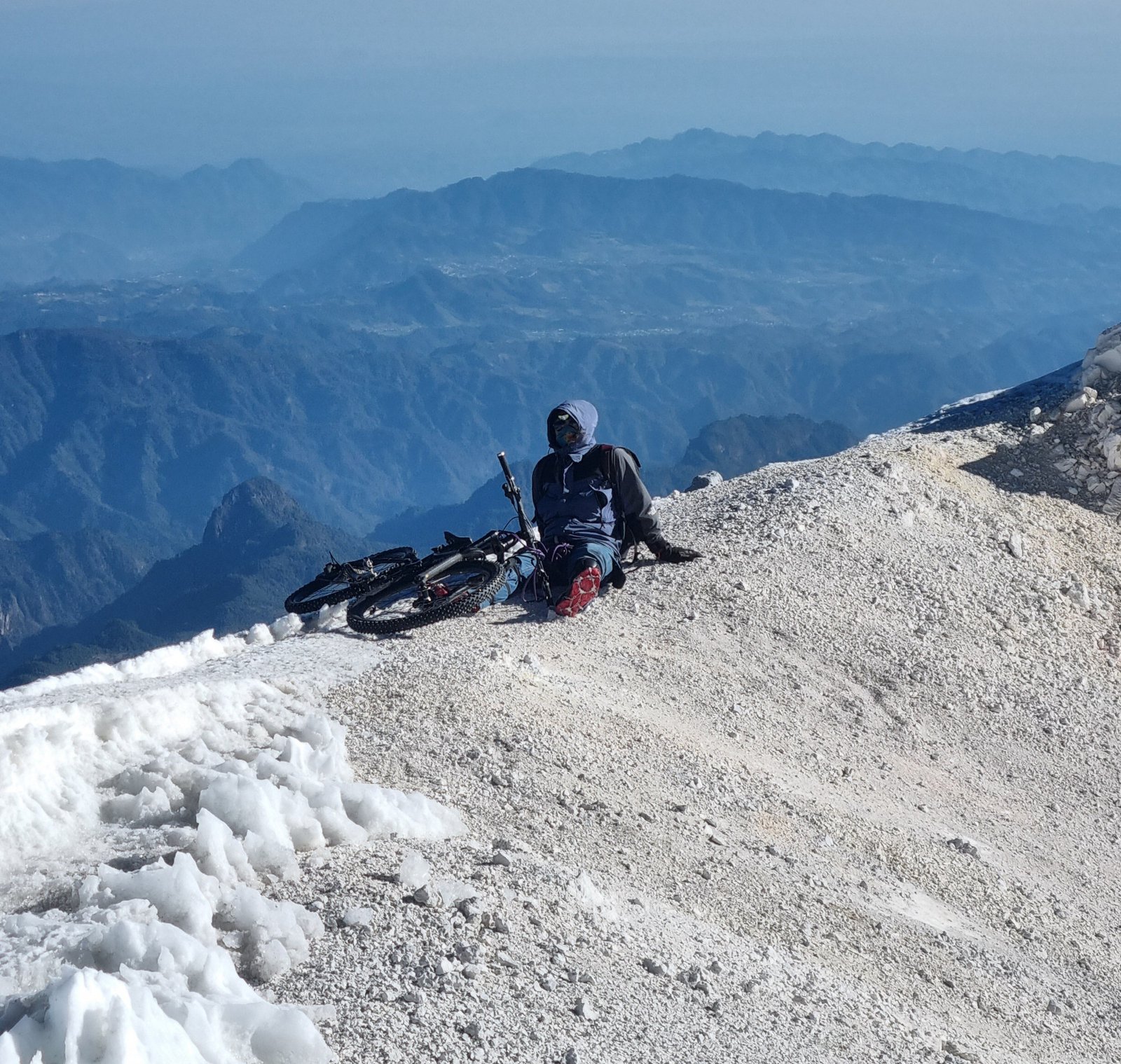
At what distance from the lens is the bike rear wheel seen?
10008 millimetres

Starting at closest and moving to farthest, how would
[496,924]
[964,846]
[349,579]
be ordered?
[496,924] → [964,846] → [349,579]

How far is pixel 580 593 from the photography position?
10.7 m

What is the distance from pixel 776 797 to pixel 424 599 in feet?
11.8

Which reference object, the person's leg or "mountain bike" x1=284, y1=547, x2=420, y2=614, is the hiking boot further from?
"mountain bike" x1=284, y1=547, x2=420, y2=614

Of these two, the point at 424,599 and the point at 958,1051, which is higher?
the point at 424,599

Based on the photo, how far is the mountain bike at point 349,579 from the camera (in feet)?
35.8

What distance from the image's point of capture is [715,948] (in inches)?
245

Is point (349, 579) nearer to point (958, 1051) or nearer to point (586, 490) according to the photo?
point (586, 490)

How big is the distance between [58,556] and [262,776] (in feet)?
536

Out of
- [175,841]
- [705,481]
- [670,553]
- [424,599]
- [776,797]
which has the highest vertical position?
[175,841]

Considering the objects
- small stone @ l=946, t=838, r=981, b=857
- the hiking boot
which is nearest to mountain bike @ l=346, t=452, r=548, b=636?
the hiking boot

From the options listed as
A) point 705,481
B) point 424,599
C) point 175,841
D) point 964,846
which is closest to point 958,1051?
point 964,846

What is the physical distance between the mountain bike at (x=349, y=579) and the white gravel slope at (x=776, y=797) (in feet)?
3.48

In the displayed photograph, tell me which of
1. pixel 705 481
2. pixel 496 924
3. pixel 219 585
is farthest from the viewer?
pixel 219 585
